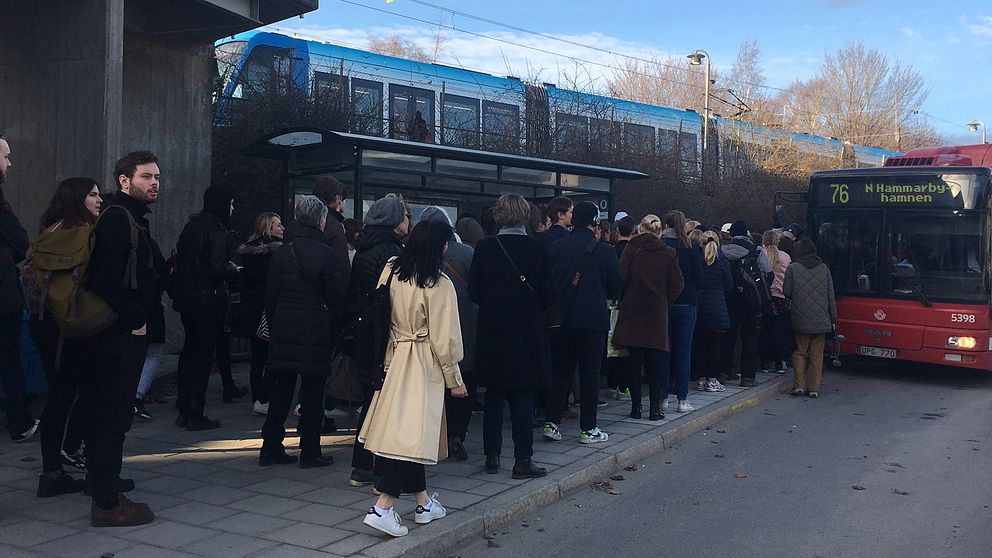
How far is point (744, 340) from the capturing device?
10.8m

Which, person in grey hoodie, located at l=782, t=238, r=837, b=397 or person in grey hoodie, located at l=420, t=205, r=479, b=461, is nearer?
person in grey hoodie, located at l=420, t=205, r=479, b=461

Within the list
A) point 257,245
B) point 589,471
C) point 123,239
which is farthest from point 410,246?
point 257,245

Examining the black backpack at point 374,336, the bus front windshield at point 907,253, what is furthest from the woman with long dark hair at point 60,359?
the bus front windshield at point 907,253

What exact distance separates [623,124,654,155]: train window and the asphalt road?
10.3 metres

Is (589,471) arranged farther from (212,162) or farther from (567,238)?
(212,162)

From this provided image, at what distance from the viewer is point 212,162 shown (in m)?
13.0

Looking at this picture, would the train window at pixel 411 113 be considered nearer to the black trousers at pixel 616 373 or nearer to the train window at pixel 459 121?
the train window at pixel 459 121

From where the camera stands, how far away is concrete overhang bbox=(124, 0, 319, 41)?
34.8 feet

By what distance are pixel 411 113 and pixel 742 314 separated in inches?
289

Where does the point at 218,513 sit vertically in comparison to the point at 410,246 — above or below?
below

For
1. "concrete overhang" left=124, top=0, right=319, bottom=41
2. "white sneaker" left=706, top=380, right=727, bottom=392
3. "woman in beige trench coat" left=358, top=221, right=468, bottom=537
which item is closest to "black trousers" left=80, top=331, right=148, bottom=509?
"woman in beige trench coat" left=358, top=221, right=468, bottom=537


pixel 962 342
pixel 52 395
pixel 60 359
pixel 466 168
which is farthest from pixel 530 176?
pixel 60 359

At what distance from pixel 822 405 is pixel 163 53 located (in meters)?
9.34

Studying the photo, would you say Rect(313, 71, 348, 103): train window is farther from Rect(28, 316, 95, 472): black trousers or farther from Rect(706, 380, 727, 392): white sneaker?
Rect(28, 316, 95, 472): black trousers
